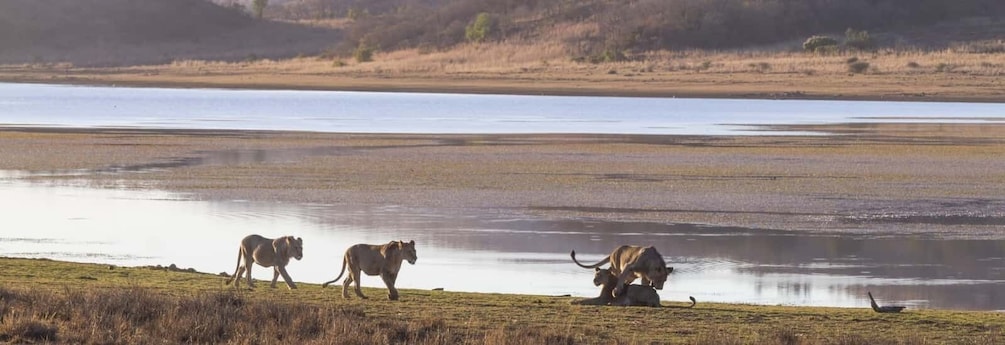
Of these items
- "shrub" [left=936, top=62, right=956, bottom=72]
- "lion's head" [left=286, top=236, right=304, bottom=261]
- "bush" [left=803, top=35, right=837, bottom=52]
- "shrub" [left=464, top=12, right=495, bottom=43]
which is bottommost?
"lion's head" [left=286, top=236, right=304, bottom=261]

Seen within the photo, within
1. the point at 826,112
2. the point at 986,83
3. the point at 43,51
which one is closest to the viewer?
the point at 826,112

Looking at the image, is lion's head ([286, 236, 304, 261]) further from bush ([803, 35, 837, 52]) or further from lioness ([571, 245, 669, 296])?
bush ([803, 35, 837, 52])

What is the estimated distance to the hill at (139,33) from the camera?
108 metres

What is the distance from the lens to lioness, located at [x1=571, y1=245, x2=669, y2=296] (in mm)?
12016

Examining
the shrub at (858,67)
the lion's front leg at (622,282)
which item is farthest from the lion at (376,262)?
the shrub at (858,67)

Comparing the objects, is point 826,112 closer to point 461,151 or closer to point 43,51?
point 461,151

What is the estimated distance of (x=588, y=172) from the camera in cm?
2703

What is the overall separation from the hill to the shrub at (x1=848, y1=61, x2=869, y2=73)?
46510mm

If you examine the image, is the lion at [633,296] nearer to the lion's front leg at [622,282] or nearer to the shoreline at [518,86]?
the lion's front leg at [622,282]

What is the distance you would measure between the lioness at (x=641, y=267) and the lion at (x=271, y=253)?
2.22 meters

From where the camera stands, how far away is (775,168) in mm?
27750

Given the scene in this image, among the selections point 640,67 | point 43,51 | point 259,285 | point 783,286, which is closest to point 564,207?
point 783,286

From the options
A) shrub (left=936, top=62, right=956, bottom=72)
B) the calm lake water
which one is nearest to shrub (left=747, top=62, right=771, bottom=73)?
shrub (left=936, top=62, right=956, bottom=72)

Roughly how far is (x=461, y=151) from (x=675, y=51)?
5771cm
